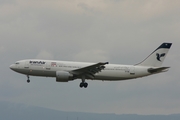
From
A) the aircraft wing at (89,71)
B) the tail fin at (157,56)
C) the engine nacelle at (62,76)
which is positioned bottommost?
the engine nacelle at (62,76)

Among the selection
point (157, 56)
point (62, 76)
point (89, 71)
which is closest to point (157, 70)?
point (157, 56)

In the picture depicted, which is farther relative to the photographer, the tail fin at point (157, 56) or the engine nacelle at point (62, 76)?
the tail fin at point (157, 56)

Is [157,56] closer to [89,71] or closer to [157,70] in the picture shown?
[157,70]

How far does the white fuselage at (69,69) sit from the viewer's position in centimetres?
5866

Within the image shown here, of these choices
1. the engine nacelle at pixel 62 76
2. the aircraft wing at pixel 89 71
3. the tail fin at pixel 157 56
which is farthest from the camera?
A: the tail fin at pixel 157 56

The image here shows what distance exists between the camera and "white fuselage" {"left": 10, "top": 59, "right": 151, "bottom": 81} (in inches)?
2309

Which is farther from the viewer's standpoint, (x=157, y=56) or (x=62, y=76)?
(x=157, y=56)

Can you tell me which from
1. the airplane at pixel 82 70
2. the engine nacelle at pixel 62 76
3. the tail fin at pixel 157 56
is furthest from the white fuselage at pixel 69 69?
the tail fin at pixel 157 56

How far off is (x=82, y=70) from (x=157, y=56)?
46.1 ft

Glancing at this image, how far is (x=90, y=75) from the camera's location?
6041cm

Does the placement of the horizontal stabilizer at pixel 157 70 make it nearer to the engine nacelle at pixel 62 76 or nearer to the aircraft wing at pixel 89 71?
the aircraft wing at pixel 89 71

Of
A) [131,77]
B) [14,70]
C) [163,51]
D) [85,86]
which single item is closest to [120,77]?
[131,77]

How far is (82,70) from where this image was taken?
Result: 59156 millimetres

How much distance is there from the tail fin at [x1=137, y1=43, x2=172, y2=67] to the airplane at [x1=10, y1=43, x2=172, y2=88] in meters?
0.31
